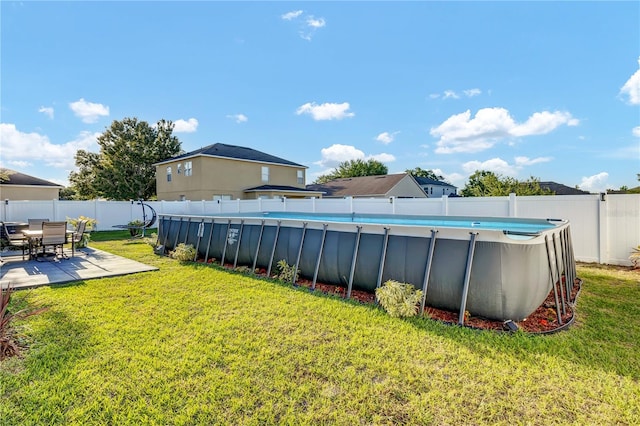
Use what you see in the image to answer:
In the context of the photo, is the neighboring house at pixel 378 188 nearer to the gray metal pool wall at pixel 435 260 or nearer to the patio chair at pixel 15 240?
the gray metal pool wall at pixel 435 260

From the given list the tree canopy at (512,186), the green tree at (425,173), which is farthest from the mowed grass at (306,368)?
the green tree at (425,173)

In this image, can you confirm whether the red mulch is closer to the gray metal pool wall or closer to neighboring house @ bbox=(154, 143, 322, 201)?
the gray metal pool wall

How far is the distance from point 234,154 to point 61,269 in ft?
57.6

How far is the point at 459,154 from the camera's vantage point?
1189 inches

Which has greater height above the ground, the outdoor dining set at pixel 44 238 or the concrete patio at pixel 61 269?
the outdoor dining set at pixel 44 238

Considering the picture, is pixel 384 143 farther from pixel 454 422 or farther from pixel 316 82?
pixel 454 422

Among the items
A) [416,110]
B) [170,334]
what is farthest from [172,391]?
[416,110]

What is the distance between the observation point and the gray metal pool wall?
12.4ft

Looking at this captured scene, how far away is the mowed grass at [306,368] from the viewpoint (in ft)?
7.64

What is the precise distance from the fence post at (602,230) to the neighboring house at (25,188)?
33.7m

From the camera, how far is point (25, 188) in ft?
79.4

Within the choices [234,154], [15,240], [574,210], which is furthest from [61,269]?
[234,154]

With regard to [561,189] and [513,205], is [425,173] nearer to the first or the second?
[561,189]

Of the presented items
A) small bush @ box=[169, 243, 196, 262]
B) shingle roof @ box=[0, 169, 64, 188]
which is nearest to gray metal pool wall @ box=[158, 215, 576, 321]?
small bush @ box=[169, 243, 196, 262]
